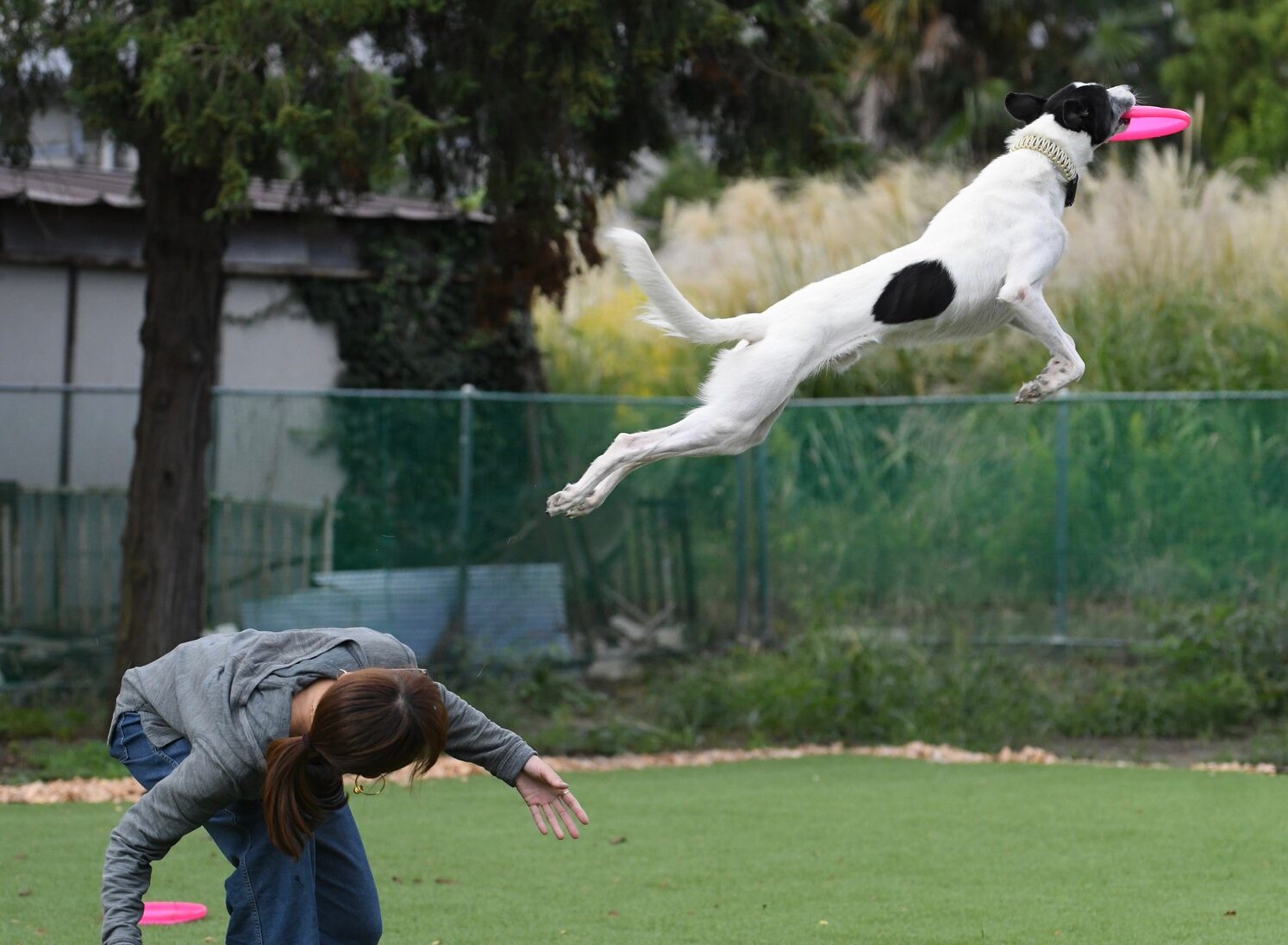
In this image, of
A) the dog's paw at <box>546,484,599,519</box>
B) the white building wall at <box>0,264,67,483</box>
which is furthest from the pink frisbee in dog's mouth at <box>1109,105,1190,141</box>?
the white building wall at <box>0,264,67,483</box>

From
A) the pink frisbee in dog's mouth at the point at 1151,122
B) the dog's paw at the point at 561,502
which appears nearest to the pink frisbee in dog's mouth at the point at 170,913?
the dog's paw at the point at 561,502

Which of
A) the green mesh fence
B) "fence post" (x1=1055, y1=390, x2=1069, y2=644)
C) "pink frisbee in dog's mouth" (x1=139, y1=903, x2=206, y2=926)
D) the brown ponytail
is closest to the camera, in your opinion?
the brown ponytail

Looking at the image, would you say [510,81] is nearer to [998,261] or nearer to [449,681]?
[449,681]

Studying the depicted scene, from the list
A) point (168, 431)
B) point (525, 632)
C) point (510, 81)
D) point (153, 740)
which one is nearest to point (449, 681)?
point (525, 632)

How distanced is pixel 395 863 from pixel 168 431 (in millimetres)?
3591

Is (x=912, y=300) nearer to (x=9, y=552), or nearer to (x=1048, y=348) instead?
(x=1048, y=348)

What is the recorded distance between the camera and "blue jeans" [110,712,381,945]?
Answer: 3.54 metres

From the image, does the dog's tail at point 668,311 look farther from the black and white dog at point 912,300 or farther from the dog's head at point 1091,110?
the dog's head at point 1091,110

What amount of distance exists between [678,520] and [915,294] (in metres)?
8.10

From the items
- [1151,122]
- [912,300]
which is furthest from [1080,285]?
[912,300]

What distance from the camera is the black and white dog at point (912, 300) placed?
11.4 feet

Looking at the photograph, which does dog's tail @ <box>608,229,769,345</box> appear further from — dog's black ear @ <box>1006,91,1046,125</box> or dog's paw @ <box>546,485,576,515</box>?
dog's black ear @ <box>1006,91,1046,125</box>

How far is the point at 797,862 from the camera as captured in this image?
20.9 feet

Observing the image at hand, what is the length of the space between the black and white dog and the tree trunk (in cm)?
588
